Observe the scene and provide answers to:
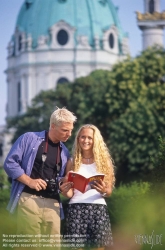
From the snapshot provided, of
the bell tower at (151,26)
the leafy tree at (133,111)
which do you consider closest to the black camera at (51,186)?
the leafy tree at (133,111)

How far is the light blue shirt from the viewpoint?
26.1ft

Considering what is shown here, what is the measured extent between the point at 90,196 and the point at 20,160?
2.15 feet

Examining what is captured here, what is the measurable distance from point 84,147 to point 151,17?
183 feet

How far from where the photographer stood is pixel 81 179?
26.1 feet

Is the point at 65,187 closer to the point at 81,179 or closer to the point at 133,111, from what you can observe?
the point at 81,179

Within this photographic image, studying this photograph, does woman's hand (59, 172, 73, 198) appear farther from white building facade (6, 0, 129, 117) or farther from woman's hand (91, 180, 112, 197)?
white building facade (6, 0, 129, 117)

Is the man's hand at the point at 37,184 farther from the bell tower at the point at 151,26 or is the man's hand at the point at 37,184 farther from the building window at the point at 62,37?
the building window at the point at 62,37

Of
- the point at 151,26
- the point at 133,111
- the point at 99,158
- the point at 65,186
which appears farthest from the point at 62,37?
the point at 65,186

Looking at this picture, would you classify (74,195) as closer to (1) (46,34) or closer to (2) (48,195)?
(2) (48,195)

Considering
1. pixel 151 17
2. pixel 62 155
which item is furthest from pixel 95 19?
pixel 62 155

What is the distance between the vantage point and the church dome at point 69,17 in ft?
318

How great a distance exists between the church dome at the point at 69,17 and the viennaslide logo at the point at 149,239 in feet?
294

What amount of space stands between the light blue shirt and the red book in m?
0.18

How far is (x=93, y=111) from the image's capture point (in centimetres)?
4575
